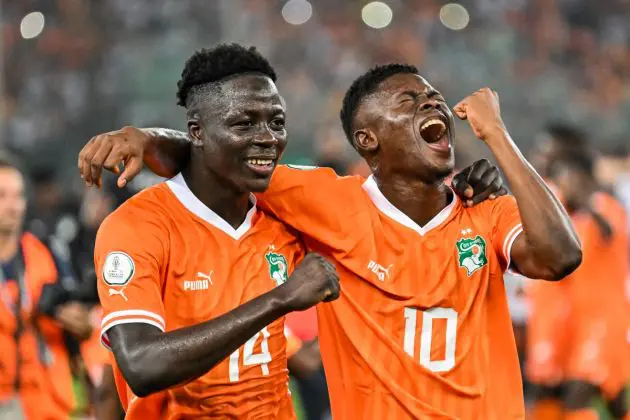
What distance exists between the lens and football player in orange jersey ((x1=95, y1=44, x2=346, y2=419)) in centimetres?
369

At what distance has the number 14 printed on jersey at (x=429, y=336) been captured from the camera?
403 centimetres

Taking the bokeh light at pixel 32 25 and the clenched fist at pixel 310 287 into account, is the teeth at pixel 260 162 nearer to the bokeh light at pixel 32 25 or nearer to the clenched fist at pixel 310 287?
the clenched fist at pixel 310 287

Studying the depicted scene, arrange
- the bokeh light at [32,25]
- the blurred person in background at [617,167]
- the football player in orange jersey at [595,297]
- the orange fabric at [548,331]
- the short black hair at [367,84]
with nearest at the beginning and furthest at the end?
the short black hair at [367,84], the football player in orange jersey at [595,297], the orange fabric at [548,331], the blurred person in background at [617,167], the bokeh light at [32,25]

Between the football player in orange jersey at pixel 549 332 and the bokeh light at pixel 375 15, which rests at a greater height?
the bokeh light at pixel 375 15

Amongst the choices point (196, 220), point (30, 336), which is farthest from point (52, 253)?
point (196, 220)

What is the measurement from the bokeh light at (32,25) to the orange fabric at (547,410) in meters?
8.14

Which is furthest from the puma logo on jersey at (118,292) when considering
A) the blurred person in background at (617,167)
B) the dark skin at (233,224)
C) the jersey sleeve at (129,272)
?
the blurred person in background at (617,167)

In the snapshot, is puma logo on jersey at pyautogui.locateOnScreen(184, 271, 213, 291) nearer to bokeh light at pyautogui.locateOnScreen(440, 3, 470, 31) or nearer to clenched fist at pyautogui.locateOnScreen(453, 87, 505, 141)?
clenched fist at pyautogui.locateOnScreen(453, 87, 505, 141)

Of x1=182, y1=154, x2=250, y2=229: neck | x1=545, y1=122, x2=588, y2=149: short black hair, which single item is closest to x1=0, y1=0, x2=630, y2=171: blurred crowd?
x1=545, y1=122, x2=588, y2=149: short black hair

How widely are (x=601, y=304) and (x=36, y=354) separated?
4.09m

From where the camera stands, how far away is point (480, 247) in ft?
13.7

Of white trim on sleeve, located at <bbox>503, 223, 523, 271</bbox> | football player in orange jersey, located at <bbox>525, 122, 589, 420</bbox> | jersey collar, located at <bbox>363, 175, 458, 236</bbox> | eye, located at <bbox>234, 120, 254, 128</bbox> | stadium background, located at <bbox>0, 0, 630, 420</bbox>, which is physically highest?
stadium background, located at <bbox>0, 0, 630, 420</bbox>

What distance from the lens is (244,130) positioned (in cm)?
396

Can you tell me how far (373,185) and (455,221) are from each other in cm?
34
